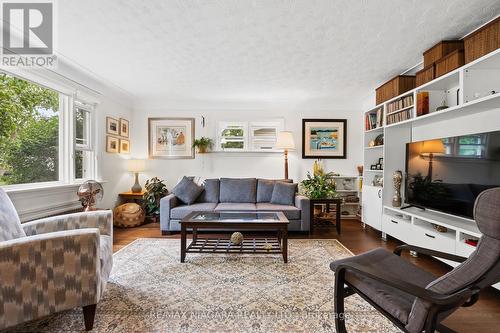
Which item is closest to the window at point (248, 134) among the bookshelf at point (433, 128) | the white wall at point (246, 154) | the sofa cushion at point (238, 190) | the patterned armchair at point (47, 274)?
the white wall at point (246, 154)

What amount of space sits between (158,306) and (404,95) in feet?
11.6

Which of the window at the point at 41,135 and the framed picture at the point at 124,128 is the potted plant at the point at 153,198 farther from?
A: the framed picture at the point at 124,128

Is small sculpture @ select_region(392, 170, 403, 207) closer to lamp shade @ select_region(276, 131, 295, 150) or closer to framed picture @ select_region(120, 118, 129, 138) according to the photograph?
lamp shade @ select_region(276, 131, 295, 150)

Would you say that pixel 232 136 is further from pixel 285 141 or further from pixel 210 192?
pixel 210 192

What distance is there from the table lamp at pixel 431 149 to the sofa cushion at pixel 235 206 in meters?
2.29

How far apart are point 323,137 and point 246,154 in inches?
62.9

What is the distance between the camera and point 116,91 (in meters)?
3.92

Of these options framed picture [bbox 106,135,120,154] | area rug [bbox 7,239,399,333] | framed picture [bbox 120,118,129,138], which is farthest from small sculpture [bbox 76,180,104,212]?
framed picture [bbox 120,118,129,138]

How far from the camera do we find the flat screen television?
77.1 inches

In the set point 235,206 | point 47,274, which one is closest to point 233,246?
point 235,206

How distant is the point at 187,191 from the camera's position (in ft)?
12.3

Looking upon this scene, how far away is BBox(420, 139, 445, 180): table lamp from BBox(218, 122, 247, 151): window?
2899 mm

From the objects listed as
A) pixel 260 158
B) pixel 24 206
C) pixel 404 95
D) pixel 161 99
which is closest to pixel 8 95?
pixel 24 206

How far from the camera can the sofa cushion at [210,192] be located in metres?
3.96
